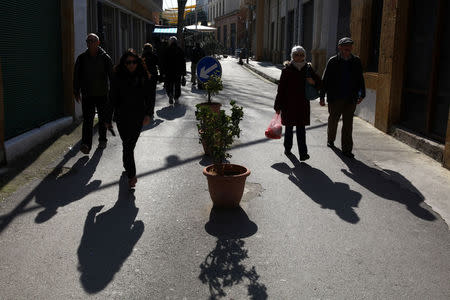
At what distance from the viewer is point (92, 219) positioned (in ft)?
16.9

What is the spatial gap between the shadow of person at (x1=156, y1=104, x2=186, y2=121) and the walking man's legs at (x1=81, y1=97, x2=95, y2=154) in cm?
369

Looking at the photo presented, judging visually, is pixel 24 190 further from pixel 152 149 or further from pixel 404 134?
pixel 404 134

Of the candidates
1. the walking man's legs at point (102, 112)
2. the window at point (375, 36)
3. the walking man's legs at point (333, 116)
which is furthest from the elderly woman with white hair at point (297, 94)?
the window at point (375, 36)

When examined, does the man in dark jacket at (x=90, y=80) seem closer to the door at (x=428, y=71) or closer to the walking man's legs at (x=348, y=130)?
the walking man's legs at (x=348, y=130)

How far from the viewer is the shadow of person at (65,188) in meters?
5.55

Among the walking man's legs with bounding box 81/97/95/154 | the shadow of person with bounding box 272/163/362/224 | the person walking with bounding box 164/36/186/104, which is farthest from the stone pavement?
the person walking with bounding box 164/36/186/104

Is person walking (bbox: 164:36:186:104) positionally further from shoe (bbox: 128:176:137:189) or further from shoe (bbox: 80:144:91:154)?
shoe (bbox: 128:176:137:189)

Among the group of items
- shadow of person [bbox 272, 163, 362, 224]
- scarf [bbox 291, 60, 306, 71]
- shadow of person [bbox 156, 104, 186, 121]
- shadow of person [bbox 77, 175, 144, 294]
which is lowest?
shadow of person [bbox 77, 175, 144, 294]

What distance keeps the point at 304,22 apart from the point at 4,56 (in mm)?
22239

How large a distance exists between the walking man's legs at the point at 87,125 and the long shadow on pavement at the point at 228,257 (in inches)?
127

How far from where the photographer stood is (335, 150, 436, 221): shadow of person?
5.73 m

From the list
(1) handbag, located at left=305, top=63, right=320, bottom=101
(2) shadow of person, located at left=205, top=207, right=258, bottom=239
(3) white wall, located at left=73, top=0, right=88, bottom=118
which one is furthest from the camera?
(3) white wall, located at left=73, top=0, right=88, bottom=118

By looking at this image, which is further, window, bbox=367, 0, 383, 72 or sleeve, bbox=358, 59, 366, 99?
window, bbox=367, 0, 383, 72

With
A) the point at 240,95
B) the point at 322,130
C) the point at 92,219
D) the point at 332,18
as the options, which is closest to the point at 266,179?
the point at 92,219
